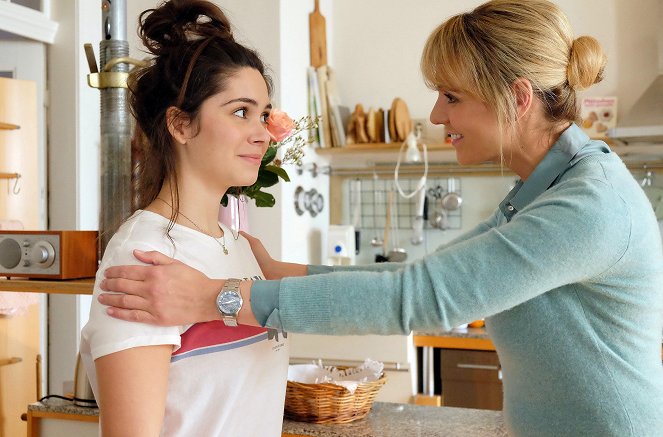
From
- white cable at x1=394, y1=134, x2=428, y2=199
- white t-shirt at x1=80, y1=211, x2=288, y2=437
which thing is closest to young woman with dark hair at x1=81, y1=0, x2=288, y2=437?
white t-shirt at x1=80, y1=211, x2=288, y2=437

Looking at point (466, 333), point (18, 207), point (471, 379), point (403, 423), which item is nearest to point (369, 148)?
point (466, 333)

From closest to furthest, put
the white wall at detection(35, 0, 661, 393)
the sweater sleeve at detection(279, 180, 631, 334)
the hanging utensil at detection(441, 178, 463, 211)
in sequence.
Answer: the sweater sleeve at detection(279, 180, 631, 334)
the white wall at detection(35, 0, 661, 393)
the hanging utensil at detection(441, 178, 463, 211)

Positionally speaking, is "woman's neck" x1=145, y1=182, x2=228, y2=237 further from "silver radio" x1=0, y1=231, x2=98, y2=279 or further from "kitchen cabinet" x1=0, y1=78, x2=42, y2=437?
"kitchen cabinet" x1=0, y1=78, x2=42, y2=437

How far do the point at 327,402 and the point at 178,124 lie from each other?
79cm

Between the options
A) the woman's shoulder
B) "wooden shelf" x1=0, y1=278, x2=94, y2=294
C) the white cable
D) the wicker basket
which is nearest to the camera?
the woman's shoulder

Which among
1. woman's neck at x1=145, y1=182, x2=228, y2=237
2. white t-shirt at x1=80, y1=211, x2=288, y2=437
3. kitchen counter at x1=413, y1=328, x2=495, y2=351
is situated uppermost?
woman's neck at x1=145, y1=182, x2=228, y2=237

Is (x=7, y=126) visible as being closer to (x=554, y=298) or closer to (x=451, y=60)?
(x=451, y=60)

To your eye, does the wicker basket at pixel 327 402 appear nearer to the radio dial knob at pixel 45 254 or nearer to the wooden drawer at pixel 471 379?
the radio dial knob at pixel 45 254

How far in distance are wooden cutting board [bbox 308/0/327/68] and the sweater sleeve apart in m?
2.98

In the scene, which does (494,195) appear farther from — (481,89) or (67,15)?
(481,89)

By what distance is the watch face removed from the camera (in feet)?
3.60

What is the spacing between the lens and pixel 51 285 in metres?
1.64

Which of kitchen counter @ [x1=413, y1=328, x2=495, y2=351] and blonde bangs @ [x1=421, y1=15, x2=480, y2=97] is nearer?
blonde bangs @ [x1=421, y1=15, x2=480, y2=97]

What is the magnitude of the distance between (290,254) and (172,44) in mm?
2369
